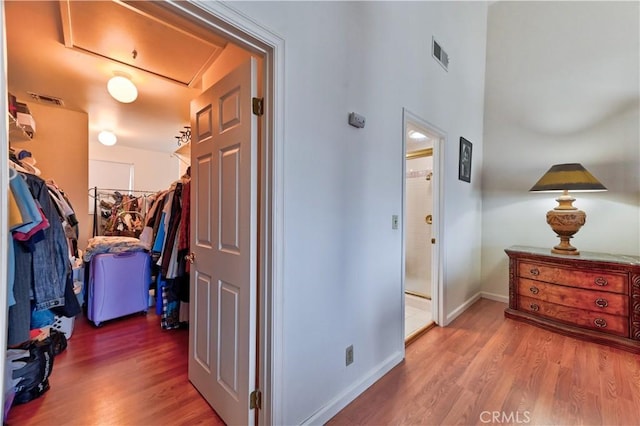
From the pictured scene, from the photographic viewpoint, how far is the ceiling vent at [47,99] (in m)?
2.84

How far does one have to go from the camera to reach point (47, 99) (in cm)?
293

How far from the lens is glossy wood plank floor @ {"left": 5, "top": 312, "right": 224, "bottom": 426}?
1.57m

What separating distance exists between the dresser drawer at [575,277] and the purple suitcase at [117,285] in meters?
4.15

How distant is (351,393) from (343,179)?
4.47 ft

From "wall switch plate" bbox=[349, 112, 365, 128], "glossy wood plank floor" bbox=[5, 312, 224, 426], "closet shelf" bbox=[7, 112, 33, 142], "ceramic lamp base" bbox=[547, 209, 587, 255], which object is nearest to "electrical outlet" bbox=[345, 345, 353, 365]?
"glossy wood plank floor" bbox=[5, 312, 224, 426]

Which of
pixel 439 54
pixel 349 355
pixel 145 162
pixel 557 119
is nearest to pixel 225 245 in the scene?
pixel 349 355

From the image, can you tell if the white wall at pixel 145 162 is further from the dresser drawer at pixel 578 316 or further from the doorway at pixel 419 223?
the dresser drawer at pixel 578 316

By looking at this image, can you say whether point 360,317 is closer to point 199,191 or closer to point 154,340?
point 199,191

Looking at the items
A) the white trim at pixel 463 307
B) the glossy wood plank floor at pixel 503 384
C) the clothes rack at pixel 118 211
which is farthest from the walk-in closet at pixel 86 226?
the white trim at pixel 463 307

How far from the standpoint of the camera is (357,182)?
5.80ft

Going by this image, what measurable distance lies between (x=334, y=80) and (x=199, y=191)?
1090 mm

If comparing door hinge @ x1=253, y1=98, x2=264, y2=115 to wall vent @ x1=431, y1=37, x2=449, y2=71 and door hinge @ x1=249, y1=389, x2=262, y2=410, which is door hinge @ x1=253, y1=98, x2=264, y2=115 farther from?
wall vent @ x1=431, y1=37, x2=449, y2=71

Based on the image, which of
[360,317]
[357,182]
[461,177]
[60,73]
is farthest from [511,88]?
[60,73]

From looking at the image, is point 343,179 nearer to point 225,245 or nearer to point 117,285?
point 225,245
